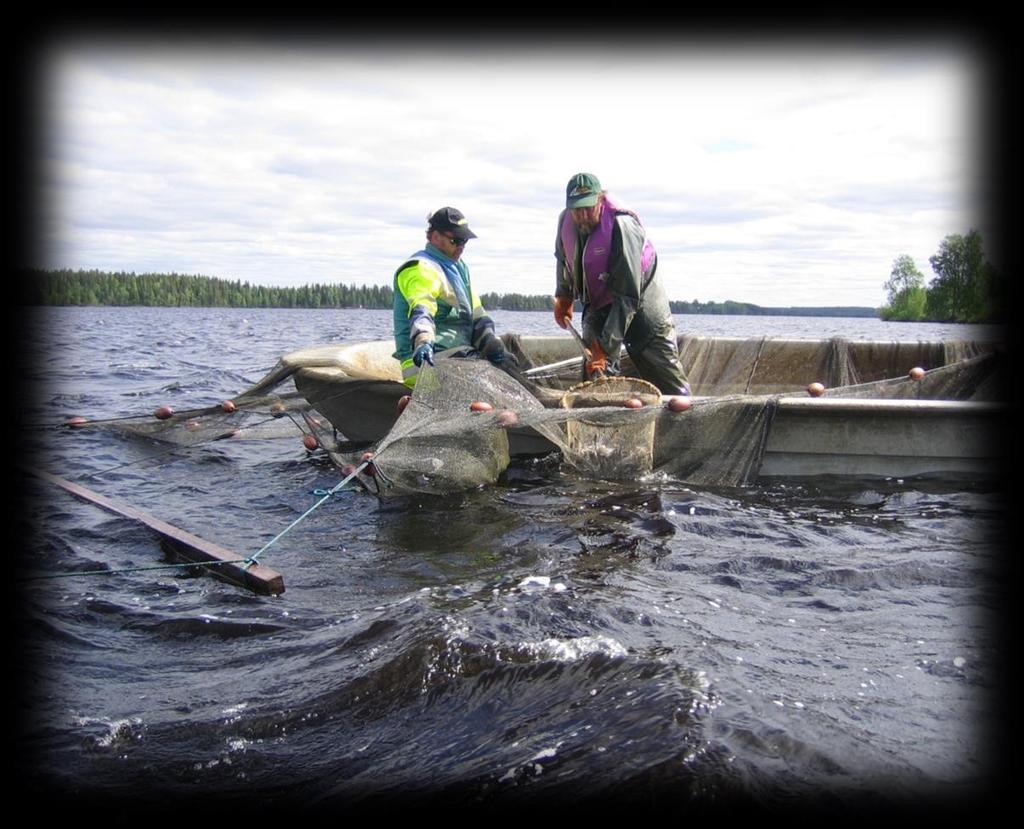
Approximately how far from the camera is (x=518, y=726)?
3285mm

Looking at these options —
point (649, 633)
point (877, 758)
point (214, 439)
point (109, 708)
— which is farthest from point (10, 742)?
point (214, 439)

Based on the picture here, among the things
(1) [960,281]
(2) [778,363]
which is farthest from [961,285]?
(2) [778,363]

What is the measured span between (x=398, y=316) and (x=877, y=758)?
5.61 metres

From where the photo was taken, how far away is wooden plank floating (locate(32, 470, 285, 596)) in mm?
4719

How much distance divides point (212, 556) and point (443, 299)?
3.34m

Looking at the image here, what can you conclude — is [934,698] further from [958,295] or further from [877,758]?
[958,295]

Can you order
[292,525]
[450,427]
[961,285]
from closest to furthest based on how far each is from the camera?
[292,525] → [450,427] → [961,285]

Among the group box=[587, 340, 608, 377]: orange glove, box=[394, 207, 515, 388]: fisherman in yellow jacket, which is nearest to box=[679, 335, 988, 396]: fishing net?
box=[587, 340, 608, 377]: orange glove

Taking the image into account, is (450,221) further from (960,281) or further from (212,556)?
(960,281)

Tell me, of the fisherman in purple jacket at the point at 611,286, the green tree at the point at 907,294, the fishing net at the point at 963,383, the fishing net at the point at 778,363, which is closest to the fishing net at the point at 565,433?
the fisherman in purple jacket at the point at 611,286

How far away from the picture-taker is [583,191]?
24.8 ft

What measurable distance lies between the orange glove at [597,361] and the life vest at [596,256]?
429mm

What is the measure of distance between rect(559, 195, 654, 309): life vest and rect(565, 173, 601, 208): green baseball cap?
0.28 metres

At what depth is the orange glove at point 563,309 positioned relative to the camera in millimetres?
8820
